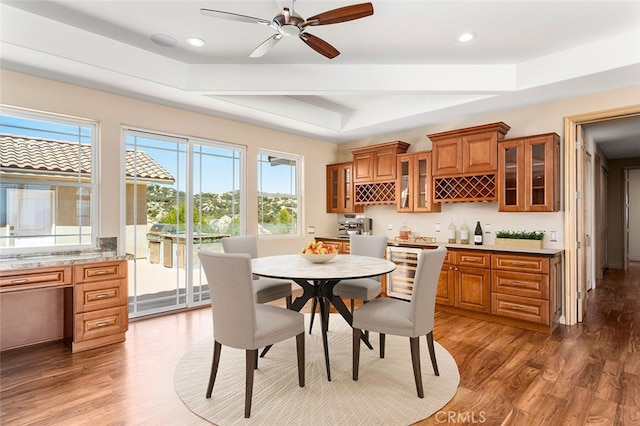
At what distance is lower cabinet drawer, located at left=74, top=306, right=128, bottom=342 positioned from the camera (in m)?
3.10

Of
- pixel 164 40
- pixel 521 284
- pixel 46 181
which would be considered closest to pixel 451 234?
pixel 521 284

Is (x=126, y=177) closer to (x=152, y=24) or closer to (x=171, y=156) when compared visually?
(x=171, y=156)

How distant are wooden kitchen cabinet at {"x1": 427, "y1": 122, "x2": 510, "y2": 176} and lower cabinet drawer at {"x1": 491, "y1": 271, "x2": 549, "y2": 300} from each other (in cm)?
→ 126

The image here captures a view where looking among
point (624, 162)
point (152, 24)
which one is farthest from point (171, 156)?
point (624, 162)

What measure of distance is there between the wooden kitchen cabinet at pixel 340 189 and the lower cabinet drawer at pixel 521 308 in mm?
2648

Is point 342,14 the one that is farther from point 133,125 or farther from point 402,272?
point 402,272

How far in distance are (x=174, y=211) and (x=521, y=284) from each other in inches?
162

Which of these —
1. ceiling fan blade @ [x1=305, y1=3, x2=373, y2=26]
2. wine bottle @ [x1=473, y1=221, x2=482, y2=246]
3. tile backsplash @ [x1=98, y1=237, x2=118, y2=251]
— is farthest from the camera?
wine bottle @ [x1=473, y1=221, x2=482, y2=246]

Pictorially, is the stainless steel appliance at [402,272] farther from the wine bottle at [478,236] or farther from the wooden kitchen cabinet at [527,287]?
the wooden kitchen cabinet at [527,287]

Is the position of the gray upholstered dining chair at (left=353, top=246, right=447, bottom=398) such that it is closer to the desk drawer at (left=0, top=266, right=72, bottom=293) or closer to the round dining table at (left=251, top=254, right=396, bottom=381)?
the round dining table at (left=251, top=254, right=396, bottom=381)

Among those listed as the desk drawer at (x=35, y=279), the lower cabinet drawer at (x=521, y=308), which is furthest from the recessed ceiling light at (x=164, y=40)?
the lower cabinet drawer at (x=521, y=308)

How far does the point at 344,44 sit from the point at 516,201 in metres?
2.62

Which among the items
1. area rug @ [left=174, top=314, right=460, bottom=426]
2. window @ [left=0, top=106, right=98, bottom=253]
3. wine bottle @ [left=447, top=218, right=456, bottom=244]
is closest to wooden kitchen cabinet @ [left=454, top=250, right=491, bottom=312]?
wine bottle @ [left=447, top=218, right=456, bottom=244]

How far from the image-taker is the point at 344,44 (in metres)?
3.20
